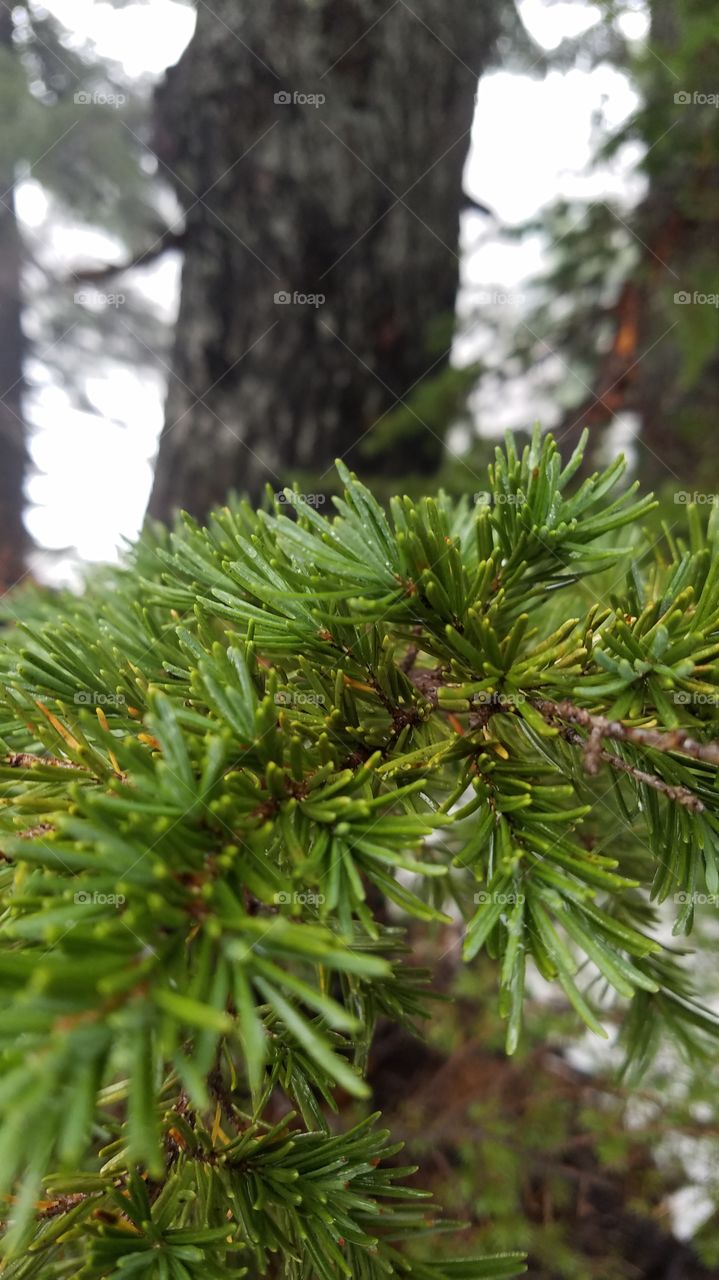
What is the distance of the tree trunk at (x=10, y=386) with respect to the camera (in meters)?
2.37

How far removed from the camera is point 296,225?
3.75ft

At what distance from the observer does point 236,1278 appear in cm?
28

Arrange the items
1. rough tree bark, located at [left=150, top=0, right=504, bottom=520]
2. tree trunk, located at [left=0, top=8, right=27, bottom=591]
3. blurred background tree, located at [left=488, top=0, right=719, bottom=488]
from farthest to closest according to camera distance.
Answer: tree trunk, located at [left=0, top=8, right=27, bottom=591]
rough tree bark, located at [left=150, top=0, right=504, bottom=520]
blurred background tree, located at [left=488, top=0, right=719, bottom=488]

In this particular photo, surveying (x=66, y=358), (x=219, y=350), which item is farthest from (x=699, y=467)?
(x=66, y=358)

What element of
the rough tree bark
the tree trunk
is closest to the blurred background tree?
the rough tree bark

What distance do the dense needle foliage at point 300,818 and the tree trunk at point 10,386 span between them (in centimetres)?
175

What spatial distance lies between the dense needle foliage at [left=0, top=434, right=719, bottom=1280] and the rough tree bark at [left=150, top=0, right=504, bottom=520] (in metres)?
0.87

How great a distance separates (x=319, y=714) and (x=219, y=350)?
105 centimetres

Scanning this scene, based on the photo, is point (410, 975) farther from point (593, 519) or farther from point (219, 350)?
point (219, 350)

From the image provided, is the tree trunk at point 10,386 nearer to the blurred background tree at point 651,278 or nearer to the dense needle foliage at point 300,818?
the blurred background tree at point 651,278

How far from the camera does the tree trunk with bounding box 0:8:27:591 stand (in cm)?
237

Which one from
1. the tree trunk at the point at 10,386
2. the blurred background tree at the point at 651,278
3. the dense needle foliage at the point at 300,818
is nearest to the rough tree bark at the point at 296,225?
the blurred background tree at the point at 651,278

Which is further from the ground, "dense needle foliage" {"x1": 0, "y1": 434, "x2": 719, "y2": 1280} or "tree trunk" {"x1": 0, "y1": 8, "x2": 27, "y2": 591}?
"tree trunk" {"x1": 0, "y1": 8, "x2": 27, "y2": 591}

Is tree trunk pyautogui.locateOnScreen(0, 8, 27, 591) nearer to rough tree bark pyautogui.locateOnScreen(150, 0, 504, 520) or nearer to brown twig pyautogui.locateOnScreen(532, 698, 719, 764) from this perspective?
rough tree bark pyautogui.locateOnScreen(150, 0, 504, 520)
